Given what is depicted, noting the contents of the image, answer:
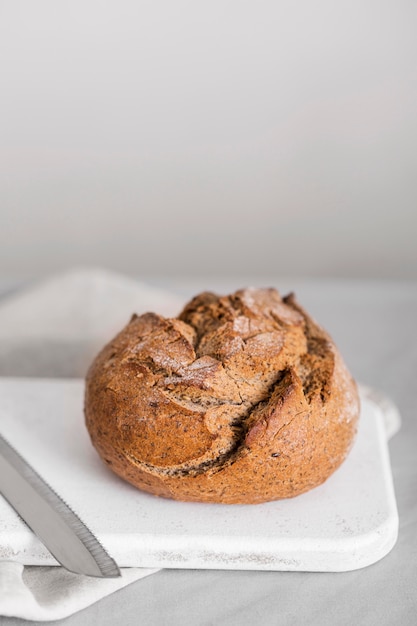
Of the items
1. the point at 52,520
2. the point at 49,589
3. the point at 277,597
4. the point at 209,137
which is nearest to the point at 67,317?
the point at 52,520

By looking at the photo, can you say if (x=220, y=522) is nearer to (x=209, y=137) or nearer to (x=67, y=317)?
(x=67, y=317)

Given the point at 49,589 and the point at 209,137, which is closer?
the point at 49,589

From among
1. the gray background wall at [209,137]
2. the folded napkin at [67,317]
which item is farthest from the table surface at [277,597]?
the gray background wall at [209,137]

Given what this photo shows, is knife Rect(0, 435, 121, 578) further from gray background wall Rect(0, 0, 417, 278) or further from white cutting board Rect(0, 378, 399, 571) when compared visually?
gray background wall Rect(0, 0, 417, 278)

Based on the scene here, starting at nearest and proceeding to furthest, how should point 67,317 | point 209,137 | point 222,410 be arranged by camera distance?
1. point 222,410
2. point 67,317
3. point 209,137

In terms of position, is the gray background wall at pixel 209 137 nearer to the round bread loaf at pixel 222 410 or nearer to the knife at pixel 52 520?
the round bread loaf at pixel 222 410

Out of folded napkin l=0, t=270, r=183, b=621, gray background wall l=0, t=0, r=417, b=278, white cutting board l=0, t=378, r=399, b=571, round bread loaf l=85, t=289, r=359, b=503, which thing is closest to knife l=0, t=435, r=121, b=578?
white cutting board l=0, t=378, r=399, b=571
